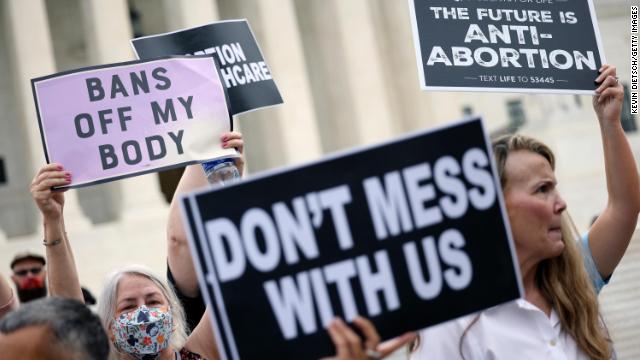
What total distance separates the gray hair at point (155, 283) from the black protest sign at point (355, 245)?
5.34 feet

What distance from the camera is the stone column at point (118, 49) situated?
28.4 m

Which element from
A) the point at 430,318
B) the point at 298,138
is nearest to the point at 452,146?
the point at 430,318

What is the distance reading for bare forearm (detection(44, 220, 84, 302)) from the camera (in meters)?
4.89

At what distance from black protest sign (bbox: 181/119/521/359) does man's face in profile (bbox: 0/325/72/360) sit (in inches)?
21.6

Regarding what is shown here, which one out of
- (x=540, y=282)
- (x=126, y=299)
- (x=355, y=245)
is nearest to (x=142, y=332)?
(x=126, y=299)

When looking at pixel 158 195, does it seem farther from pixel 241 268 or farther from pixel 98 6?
pixel 241 268

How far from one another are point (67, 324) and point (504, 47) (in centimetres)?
348

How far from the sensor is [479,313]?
3.94 m

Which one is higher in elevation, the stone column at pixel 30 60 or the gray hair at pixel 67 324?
the stone column at pixel 30 60

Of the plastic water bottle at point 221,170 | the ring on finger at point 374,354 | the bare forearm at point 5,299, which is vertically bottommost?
the ring on finger at point 374,354

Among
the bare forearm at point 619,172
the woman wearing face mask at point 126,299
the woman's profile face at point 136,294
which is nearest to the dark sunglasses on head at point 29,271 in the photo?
the woman wearing face mask at point 126,299

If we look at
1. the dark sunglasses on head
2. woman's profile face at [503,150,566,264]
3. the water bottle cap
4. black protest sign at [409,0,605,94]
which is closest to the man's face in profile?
woman's profile face at [503,150,566,264]

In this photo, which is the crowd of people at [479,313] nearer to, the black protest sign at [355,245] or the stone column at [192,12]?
the black protest sign at [355,245]

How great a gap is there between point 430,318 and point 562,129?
30.0 metres
